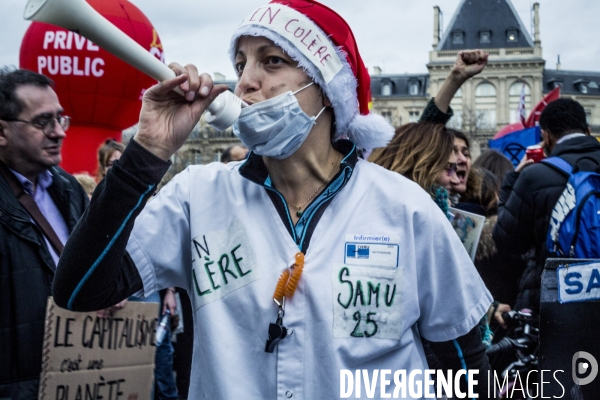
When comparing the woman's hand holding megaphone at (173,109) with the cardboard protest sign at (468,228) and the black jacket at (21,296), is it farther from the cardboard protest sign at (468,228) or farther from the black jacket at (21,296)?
the cardboard protest sign at (468,228)

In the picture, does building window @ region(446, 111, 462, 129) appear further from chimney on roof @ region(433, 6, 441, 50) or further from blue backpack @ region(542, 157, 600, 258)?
blue backpack @ region(542, 157, 600, 258)

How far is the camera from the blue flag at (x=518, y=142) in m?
8.09

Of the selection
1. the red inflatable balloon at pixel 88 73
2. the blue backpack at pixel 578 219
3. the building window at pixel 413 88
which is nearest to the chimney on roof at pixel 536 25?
the building window at pixel 413 88

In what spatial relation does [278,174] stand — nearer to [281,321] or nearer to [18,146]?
[281,321]

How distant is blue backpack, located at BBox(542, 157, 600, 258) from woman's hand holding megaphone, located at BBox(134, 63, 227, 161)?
2605 mm

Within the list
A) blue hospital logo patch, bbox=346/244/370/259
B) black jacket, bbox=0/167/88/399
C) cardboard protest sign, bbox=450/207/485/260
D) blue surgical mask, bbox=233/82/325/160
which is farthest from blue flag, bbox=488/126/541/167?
blue hospital logo patch, bbox=346/244/370/259

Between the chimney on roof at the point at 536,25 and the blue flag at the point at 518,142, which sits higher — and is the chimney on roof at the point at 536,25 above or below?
above

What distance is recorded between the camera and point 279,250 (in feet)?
6.52

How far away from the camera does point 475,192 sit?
4914 mm

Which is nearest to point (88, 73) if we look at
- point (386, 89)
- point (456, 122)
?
point (456, 122)

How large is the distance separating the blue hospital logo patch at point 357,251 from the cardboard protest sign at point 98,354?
4.89ft

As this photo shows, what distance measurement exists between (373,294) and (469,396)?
538 millimetres

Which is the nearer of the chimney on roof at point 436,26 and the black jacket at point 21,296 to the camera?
the black jacket at point 21,296

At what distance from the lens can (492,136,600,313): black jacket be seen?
423 centimetres
